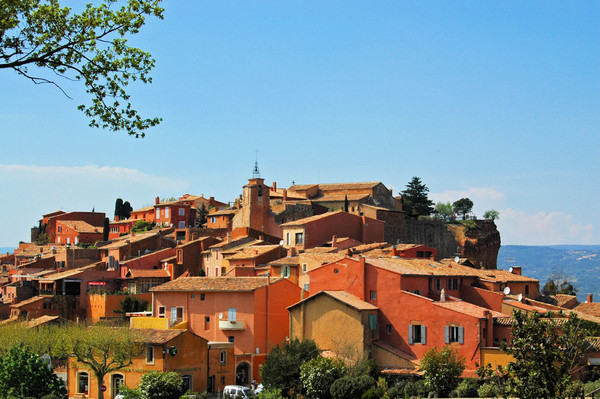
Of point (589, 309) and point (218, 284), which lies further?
point (589, 309)

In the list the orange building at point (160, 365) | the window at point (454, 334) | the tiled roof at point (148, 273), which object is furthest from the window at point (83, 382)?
the window at point (454, 334)

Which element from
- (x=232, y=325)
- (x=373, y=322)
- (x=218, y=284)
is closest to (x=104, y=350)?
(x=232, y=325)

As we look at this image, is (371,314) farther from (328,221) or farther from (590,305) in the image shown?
(328,221)

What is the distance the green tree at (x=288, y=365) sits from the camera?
118 ft

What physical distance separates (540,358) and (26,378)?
23392 millimetres

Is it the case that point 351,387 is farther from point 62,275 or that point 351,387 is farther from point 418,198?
point 418,198

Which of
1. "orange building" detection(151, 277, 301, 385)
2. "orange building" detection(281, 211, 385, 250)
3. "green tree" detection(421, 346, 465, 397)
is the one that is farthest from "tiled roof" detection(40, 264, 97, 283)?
"green tree" detection(421, 346, 465, 397)

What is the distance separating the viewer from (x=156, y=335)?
38.7 meters

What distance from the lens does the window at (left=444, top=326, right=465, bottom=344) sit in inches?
1405

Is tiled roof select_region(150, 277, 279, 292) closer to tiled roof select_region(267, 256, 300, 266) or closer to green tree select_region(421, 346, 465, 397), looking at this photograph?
tiled roof select_region(267, 256, 300, 266)

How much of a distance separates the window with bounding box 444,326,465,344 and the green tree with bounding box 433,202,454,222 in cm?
4508

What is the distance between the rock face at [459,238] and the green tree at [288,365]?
33098 mm

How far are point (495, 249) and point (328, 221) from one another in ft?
85.6

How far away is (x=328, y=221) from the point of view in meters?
59.1
